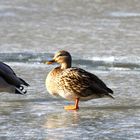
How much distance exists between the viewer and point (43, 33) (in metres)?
10.9

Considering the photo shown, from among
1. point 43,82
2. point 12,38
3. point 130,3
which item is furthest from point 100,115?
point 130,3

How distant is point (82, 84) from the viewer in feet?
20.6

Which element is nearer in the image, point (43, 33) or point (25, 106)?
point (25, 106)

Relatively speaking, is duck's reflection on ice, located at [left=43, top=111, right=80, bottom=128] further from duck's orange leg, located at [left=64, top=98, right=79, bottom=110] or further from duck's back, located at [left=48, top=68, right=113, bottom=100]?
duck's back, located at [left=48, top=68, right=113, bottom=100]

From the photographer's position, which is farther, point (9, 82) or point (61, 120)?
point (9, 82)

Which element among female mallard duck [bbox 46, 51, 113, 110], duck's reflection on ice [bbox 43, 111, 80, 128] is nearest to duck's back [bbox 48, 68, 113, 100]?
female mallard duck [bbox 46, 51, 113, 110]

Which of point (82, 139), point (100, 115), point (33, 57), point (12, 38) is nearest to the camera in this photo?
point (82, 139)

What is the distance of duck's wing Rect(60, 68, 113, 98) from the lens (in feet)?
20.4

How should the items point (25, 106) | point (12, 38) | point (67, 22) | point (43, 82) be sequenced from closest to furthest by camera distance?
point (25, 106), point (43, 82), point (12, 38), point (67, 22)

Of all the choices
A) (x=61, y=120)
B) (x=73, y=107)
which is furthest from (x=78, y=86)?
(x=61, y=120)

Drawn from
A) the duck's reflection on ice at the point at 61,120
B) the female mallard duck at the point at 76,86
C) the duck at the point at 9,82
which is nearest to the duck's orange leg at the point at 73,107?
the female mallard duck at the point at 76,86

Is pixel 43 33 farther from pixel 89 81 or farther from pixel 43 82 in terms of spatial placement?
pixel 89 81

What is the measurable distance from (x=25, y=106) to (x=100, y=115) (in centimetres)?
77

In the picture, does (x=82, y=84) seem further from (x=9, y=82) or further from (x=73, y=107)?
(x=9, y=82)
